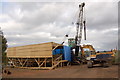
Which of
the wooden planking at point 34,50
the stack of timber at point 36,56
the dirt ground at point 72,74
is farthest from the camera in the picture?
the stack of timber at point 36,56

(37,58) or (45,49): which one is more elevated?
(45,49)

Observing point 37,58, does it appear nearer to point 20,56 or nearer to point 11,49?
point 20,56

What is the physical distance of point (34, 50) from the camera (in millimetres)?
22969

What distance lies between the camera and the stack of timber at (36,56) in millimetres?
21183

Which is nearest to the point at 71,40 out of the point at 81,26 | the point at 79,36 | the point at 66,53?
the point at 79,36

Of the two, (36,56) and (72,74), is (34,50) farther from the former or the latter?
(72,74)

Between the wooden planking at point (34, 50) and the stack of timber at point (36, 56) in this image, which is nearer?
the wooden planking at point (34, 50)

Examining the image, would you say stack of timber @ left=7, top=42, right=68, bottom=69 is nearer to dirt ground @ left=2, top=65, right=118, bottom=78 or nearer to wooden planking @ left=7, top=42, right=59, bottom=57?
wooden planking @ left=7, top=42, right=59, bottom=57

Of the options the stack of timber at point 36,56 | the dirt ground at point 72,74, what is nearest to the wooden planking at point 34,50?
the stack of timber at point 36,56

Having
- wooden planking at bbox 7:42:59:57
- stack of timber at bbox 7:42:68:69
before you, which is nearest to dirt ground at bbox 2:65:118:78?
stack of timber at bbox 7:42:68:69

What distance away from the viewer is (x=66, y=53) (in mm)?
27250

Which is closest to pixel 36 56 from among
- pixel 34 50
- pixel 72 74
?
pixel 34 50

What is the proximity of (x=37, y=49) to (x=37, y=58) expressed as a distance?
6.01 ft

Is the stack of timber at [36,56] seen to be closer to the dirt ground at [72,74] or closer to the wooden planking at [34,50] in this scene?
the wooden planking at [34,50]
